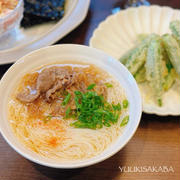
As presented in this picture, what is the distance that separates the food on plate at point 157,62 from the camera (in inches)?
70.4

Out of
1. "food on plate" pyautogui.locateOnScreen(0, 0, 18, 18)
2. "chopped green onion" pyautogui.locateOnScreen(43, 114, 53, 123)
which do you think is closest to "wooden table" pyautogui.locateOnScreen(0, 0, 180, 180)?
"chopped green onion" pyautogui.locateOnScreen(43, 114, 53, 123)

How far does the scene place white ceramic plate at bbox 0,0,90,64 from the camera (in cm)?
183

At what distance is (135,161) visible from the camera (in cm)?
146

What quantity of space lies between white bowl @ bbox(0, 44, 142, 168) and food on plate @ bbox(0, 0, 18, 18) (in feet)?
2.17

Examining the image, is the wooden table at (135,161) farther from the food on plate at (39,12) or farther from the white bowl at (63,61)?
the food on plate at (39,12)

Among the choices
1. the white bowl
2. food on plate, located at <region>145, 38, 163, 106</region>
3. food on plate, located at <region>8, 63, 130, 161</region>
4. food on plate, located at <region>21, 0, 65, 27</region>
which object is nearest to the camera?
the white bowl

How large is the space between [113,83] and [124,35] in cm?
101

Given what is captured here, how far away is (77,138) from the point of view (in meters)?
1.21

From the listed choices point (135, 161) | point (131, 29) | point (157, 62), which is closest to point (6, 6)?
point (131, 29)

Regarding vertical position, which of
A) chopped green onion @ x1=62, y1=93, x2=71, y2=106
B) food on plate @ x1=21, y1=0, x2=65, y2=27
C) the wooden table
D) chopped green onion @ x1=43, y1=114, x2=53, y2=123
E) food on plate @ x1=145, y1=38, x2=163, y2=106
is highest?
food on plate @ x1=21, y1=0, x2=65, y2=27

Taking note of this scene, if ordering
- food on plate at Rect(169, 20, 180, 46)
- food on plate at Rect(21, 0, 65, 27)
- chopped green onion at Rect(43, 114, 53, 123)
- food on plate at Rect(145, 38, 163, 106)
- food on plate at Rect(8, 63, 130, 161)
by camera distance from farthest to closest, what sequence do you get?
1. food on plate at Rect(21, 0, 65, 27)
2. food on plate at Rect(169, 20, 180, 46)
3. food on plate at Rect(145, 38, 163, 106)
4. chopped green onion at Rect(43, 114, 53, 123)
5. food on plate at Rect(8, 63, 130, 161)

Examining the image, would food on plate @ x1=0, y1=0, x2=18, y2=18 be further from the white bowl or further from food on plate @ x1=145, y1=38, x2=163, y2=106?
food on plate @ x1=145, y1=38, x2=163, y2=106

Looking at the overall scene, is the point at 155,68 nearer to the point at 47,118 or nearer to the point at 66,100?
the point at 66,100

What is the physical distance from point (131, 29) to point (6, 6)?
4.12 feet
